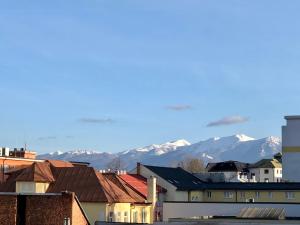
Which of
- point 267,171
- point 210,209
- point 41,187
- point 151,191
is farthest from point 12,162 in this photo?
point 267,171

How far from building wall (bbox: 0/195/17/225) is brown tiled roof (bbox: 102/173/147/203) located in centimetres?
2422

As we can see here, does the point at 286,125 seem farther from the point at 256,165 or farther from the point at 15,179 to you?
the point at 256,165

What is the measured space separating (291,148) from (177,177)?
1833cm

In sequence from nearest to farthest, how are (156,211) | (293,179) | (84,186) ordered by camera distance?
(84,186), (156,211), (293,179)

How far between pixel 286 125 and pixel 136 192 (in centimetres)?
3126

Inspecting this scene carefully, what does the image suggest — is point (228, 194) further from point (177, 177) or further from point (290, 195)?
point (177, 177)

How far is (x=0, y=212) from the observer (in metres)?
45.7

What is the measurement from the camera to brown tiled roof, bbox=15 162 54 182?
6869 cm

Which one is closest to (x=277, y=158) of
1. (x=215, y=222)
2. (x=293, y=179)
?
(x=293, y=179)

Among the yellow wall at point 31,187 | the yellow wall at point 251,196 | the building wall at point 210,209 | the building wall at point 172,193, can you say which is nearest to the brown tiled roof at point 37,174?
the yellow wall at point 31,187

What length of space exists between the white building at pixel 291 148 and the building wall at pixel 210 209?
29685 millimetres

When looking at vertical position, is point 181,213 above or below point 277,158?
below

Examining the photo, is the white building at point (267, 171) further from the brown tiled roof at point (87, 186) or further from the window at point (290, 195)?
the brown tiled roof at point (87, 186)

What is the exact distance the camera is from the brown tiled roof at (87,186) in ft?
211
